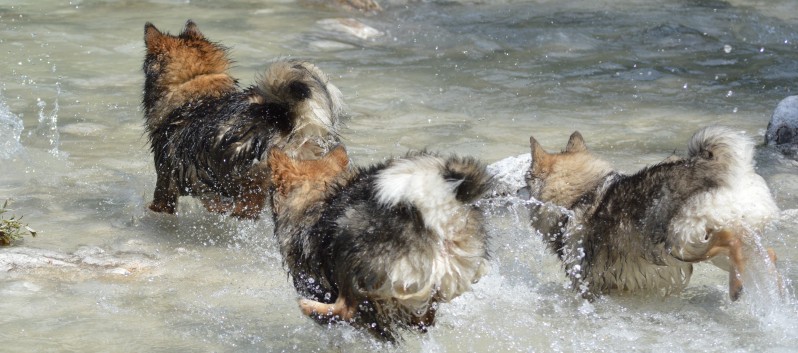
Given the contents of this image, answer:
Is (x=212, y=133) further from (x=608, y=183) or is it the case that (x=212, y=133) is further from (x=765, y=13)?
(x=765, y=13)

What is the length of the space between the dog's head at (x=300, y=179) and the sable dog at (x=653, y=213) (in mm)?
1316

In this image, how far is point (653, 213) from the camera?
491 centimetres

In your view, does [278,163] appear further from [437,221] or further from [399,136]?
[399,136]

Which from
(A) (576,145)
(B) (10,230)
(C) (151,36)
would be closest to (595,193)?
(A) (576,145)

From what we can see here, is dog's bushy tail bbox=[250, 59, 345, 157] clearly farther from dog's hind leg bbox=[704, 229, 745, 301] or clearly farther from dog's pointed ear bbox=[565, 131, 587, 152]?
dog's hind leg bbox=[704, 229, 745, 301]

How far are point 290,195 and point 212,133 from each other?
4.84ft

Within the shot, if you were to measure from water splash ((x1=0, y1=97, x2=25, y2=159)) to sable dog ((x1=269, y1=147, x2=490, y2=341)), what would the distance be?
408 cm

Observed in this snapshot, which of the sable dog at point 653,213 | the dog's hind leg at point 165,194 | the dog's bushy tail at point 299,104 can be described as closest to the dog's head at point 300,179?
the dog's bushy tail at point 299,104

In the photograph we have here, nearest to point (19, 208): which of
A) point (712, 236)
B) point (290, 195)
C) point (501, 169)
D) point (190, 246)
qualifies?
point (190, 246)

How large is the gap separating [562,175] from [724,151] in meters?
1.01

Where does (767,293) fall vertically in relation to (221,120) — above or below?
below

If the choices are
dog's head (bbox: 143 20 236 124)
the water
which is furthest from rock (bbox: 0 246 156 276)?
dog's head (bbox: 143 20 236 124)

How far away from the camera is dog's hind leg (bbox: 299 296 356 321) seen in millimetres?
4289

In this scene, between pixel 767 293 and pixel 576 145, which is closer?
pixel 767 293
